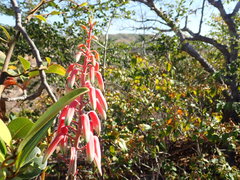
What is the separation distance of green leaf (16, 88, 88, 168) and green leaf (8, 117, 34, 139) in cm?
19

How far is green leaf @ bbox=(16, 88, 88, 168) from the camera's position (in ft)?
1.66

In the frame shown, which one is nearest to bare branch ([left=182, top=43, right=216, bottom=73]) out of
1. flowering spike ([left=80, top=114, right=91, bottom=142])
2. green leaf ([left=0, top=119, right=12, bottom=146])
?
flowering spike ([left=80, top=114, right=91, bottom=142])

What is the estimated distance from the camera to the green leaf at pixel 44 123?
0.51m

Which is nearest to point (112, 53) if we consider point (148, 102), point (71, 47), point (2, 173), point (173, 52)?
point (71, 47)

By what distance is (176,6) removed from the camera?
5488 mm


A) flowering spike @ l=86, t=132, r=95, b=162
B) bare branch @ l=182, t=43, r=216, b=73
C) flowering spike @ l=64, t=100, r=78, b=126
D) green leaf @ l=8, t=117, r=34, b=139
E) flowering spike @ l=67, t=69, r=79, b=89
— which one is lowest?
bare branch @ l=182, t=43, r=216, b=73

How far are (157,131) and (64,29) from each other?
2824 mm

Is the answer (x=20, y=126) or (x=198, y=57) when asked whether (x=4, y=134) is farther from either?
(x=198, y=57)

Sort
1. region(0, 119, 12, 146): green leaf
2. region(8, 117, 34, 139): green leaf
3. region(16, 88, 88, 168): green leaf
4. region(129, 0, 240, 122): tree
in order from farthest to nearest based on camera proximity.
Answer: region(129, 0, 240, 122): tree → region(8, 117, 34, 139): green leaf → region(0, 119, 12, 146): green leaf → region(16, 88, 88, 168): green leaf

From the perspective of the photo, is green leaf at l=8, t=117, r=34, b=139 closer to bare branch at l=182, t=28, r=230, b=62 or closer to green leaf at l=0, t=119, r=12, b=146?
green leaf at l=0, t=119, r=12, b=146

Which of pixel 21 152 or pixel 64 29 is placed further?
pixel 64 29

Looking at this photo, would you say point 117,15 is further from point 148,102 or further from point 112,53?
point 148,102

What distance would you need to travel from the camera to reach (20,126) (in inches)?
31.3

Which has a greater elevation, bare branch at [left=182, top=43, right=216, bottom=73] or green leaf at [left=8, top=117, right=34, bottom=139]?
green leaf at [left=8, top=117, right=34, bottom=139]
